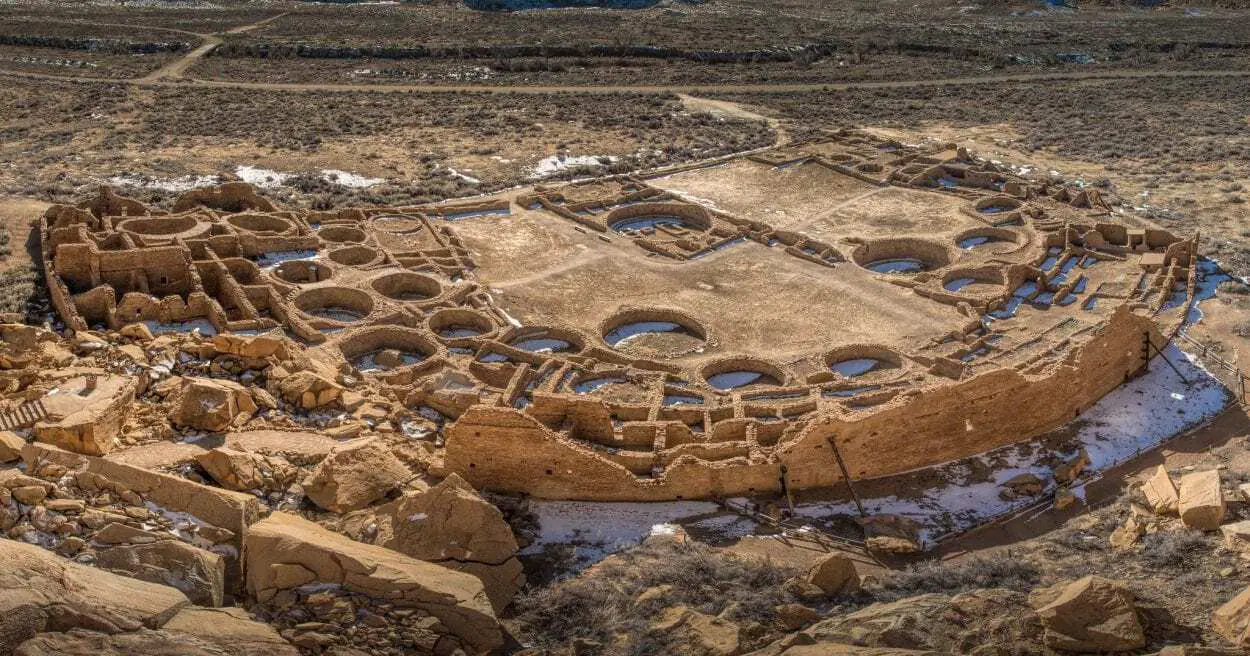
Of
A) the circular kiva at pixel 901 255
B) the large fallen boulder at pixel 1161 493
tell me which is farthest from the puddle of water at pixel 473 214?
the large fallen boulder at pixel 1161 493

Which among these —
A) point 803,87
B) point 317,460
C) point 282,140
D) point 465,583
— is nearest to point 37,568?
point 465,583

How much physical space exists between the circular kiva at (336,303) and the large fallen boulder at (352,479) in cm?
1000

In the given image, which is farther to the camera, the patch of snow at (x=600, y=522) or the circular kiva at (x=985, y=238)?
the circular kiva at (x=985, y=238)

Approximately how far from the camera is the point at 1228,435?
78.9 ft

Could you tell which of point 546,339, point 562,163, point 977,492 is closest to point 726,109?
point 562,163

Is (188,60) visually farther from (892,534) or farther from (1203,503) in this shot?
(1203,503)

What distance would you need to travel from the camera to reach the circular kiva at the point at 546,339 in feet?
90.5

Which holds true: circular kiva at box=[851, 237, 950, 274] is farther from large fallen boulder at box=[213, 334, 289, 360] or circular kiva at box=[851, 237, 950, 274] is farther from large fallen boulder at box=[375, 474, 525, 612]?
large fallen boulder at box=[375, 474, 525, 612]

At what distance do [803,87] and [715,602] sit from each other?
1923 inches

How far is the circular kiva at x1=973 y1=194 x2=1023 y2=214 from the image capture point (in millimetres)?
38312

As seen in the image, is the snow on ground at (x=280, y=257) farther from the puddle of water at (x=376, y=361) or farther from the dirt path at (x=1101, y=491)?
the dirt path at (x=1101, y=491)

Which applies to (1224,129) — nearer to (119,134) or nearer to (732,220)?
(732,220)

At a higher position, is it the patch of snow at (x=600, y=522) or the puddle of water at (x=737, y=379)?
the puddle of water at (x=737, y=379)

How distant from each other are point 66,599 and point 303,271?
19975 mm
